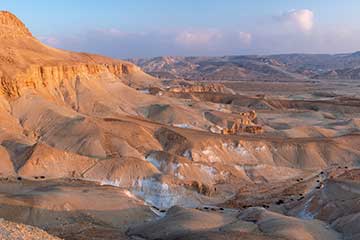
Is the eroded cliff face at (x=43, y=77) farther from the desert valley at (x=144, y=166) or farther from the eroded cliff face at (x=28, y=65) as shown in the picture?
the desert valley at (x=144, y=166)

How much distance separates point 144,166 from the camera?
4681cm

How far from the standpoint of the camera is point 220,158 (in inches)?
2212

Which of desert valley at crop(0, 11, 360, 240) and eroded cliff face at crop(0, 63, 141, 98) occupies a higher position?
eroded cliff face at crop(0, 63, 141, 98)

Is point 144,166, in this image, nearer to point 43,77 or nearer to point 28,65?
point 28,65

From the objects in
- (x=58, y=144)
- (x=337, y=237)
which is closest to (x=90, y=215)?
(x=337, y=237)

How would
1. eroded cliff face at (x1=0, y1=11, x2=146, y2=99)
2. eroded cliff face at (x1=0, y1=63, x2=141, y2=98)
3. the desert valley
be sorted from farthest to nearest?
1. eroded cliff face at (x1=0, y1=11, x2=146, y2=99)
2. eroded cliff face at (x1=0, y1=63, x2=141, y2=98)
3. the desert valley

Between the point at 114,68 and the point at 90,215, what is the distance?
9425cm

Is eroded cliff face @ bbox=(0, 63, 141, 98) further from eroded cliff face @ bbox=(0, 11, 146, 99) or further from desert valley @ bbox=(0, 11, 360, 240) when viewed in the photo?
desert valley @ bbox=(0, 11, 360, 240)

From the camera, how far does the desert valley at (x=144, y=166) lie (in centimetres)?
3069

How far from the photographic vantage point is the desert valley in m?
30.7

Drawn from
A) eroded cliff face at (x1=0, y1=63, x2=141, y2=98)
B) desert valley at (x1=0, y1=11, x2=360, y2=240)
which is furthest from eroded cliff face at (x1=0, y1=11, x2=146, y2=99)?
desert valley at (x1=0, y1=11, x2=360, y2=240)

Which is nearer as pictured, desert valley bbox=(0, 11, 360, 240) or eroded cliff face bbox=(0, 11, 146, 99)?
desert valley bbox=(0, 11, 360, 240)

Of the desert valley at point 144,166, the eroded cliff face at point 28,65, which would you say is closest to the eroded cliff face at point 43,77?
the eroded cliff face at point 28,65

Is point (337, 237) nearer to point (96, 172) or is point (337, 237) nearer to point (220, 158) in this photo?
point (96, 172)
